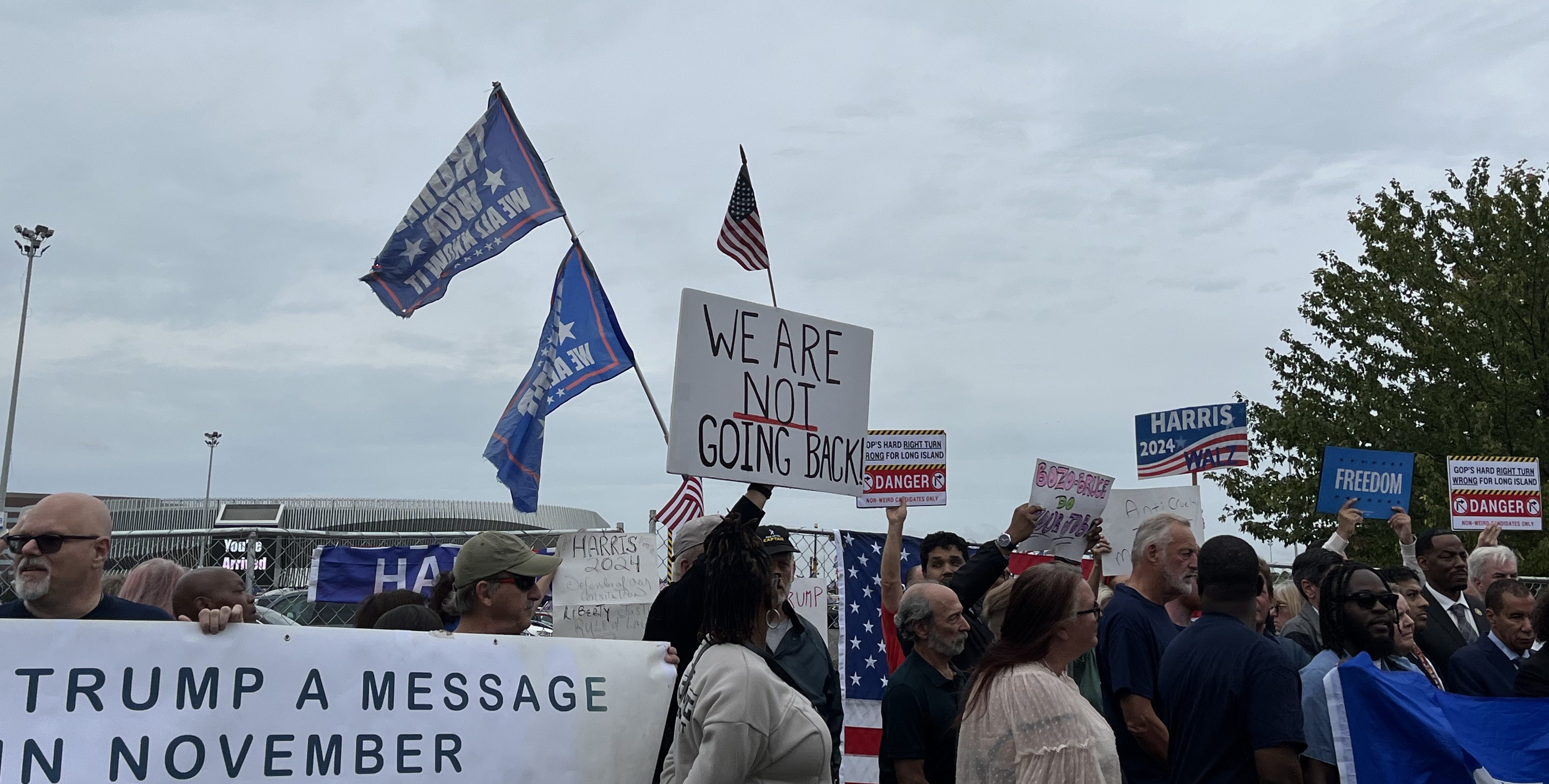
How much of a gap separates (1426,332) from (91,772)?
21924mm

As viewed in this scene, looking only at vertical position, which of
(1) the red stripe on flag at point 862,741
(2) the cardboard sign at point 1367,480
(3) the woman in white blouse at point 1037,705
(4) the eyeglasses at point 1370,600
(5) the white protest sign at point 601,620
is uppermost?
(2) the cardboard sign at point 1367,480

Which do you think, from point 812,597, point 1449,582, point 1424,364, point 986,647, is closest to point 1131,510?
point 1449,582

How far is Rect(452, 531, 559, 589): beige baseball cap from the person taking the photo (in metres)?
4.22

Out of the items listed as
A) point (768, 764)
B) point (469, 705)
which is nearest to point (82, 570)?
point (469, 705)

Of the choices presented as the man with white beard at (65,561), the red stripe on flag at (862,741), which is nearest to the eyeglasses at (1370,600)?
the red stripe on flag at (862,741)

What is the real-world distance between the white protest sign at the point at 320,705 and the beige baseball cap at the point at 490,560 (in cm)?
20

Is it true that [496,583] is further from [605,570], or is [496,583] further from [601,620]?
[601,620]

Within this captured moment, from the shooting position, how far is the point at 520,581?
4297 mm

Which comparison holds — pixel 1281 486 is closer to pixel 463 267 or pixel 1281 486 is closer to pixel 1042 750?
pixel 463 267

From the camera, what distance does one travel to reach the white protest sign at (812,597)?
9945 millimetres

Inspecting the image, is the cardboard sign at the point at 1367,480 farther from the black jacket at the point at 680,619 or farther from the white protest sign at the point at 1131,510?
the black jacket at the point at 680,619

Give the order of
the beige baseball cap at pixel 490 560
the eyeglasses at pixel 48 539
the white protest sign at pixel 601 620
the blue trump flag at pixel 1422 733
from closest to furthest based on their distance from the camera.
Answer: the eyeglasses at pixel 48 539 < the beige baseball cap at pixel 490 560 < the blue trump flag at pixel 1422 733 < the white protest sign at pixel 601 620

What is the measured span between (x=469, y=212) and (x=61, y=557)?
6.96 meters

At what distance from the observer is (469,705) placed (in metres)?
4.14
